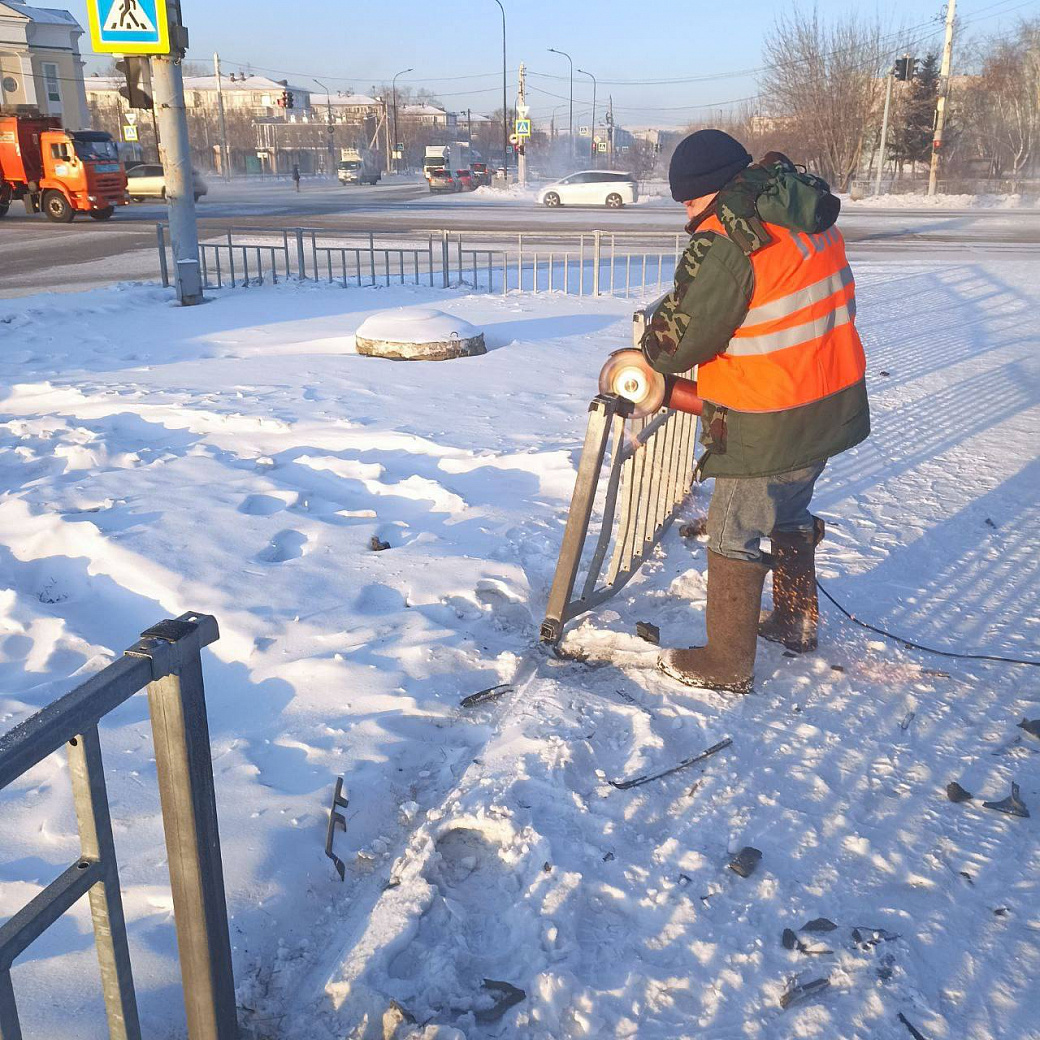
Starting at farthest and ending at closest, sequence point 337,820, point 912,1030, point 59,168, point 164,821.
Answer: point 59,168, point 337,820, point 912,1030, point 164,821

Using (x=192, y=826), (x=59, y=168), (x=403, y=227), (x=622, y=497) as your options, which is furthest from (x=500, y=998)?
(x=59, y=168)

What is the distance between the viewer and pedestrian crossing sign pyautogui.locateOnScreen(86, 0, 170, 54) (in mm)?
11031

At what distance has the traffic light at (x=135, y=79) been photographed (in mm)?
11492

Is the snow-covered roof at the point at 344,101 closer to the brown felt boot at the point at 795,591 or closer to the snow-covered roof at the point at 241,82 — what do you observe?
the snow-covered roof at the point at 241,82

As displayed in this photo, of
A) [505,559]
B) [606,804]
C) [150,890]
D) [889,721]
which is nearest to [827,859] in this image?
[606,804]

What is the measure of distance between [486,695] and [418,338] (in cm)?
626

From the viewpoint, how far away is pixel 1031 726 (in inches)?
130

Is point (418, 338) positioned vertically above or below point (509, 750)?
above

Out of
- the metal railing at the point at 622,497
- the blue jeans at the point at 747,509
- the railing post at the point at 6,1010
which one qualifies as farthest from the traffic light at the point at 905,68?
the railing post at the point at 6,1010

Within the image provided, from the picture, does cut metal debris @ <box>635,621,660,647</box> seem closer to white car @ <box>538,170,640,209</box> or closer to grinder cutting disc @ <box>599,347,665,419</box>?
grinder cutting disc @ <box>599,347,665,419</box>

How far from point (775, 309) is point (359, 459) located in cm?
365

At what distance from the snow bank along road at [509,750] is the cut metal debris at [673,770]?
35 mm

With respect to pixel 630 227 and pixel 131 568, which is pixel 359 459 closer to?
pixel 131 568

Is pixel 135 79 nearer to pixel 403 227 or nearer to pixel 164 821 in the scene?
pixel 164 821
